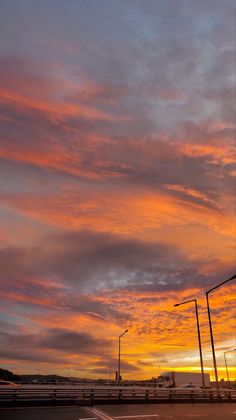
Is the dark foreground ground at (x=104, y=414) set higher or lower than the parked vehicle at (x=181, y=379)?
lower

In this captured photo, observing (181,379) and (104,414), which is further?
(181,379)

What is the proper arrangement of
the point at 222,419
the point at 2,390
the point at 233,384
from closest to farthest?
the point at 222,419 < the point at 2,390 < the point at 233,384

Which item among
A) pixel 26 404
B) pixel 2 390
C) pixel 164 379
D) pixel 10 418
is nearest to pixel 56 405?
pixel 26 404

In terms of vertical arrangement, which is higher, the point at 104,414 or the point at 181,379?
the point at 181,379

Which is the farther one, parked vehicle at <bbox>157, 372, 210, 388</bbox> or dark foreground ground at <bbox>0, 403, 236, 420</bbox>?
parked vehicle at <bbox>157, 372, 210, 388</bbox>

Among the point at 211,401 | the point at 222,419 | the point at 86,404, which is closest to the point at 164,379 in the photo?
the point at 211,401

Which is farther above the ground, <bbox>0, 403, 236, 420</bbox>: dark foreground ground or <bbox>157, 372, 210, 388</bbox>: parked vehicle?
<bbox>157, 372, 210, 388</bbox>: parked vehicle

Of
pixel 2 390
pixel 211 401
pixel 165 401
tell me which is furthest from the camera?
pixel 211 401

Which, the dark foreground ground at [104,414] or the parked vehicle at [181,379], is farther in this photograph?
the parked vehicle at [181,379]

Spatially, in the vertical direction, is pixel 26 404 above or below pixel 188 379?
below

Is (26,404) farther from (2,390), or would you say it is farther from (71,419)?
(71,419)

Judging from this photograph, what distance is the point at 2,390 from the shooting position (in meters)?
24.7

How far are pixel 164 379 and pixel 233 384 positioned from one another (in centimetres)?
6959

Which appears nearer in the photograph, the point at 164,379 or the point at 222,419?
the point at 222,419
